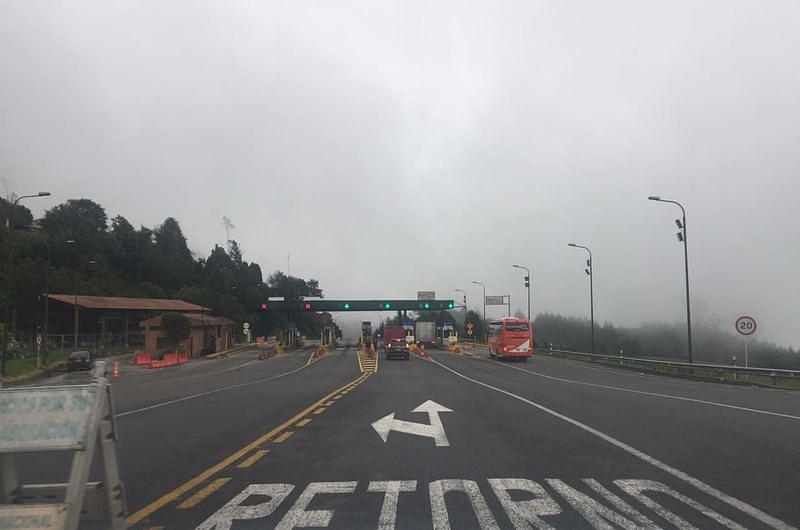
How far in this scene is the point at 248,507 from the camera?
613cm

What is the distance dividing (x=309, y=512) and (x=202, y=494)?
4.96 feet

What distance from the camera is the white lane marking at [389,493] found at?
5562 mm

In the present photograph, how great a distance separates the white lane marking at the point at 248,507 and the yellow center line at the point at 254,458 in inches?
49.9

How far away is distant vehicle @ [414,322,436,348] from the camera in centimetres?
8269

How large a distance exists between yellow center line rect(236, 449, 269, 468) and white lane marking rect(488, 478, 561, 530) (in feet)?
A: 10.8

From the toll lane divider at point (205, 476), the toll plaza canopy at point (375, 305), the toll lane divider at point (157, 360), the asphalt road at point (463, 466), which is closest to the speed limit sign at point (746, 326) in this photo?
the asphalt road at point (463, 466)

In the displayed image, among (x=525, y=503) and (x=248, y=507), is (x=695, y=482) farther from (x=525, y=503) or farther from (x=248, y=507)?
(x=248, y=507)

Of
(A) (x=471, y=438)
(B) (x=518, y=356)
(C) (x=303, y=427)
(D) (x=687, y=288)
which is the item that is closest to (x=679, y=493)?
(A) (x=471, y=438)

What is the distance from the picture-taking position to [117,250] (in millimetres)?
105938

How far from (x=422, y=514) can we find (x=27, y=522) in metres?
3.28

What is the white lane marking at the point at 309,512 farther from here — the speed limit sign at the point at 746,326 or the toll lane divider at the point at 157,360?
the toll lane divider at the point at 157,360

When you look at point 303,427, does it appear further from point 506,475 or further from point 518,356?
point 518,356

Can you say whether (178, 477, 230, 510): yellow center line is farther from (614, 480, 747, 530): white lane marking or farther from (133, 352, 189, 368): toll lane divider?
(133, 352, 189, 368): toll lane divider

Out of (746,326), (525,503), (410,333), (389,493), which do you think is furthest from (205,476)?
(410,333)
